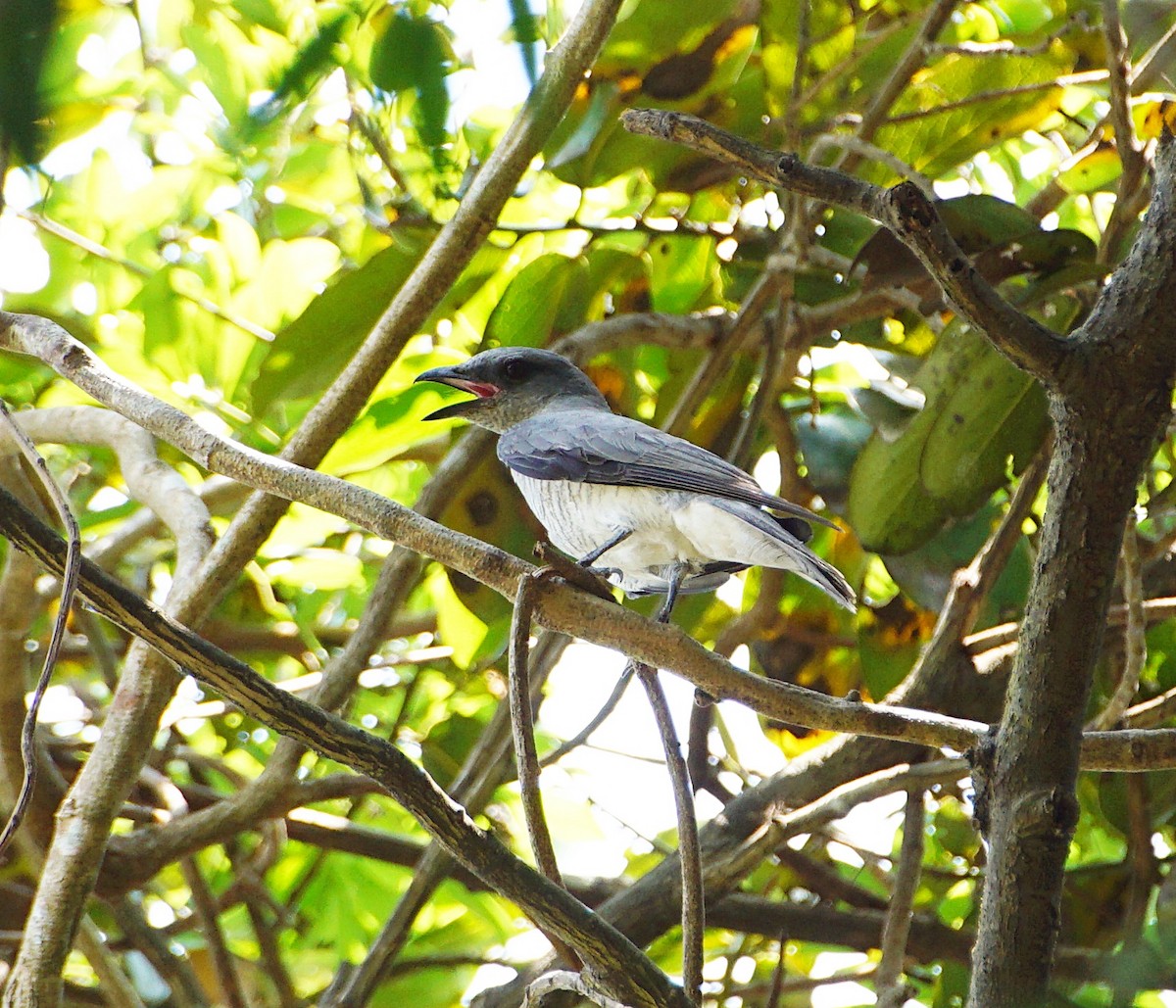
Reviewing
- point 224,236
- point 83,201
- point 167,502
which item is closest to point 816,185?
point 167,502

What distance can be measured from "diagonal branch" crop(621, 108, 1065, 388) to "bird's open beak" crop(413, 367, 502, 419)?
49.4 inches

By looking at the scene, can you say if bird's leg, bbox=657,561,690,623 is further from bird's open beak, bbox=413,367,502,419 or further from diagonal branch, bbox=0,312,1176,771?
bird's open beak, bbox=413,367,502,419

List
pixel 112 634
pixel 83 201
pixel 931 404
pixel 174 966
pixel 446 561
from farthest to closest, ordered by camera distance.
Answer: pixel 112 634 < pixel 83 201 < pixel 174 966 < pixel 931 404 < pixel 446 561

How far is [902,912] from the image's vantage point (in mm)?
2436

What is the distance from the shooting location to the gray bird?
2098 mm

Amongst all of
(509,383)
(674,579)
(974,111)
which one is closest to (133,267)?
(509,383)

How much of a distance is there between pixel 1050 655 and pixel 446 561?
0.75m

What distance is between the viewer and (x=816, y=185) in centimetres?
131

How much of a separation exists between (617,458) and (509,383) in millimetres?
515

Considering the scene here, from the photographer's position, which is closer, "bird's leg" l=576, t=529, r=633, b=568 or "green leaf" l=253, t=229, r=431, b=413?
"bird's leg" l=576, t=529, r=633, b=568

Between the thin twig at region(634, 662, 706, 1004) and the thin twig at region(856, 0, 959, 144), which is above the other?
the thin twig at region(856, 0, 959, 144)

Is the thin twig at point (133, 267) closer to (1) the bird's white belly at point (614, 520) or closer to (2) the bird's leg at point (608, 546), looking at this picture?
(1) the bird's white belly at point (614, 520)

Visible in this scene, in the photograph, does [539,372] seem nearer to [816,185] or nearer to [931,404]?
[931,404]

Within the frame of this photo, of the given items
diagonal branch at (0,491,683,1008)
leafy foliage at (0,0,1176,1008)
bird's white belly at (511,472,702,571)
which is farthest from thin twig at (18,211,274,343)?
diagonal branch at (0,491,683,1008)
